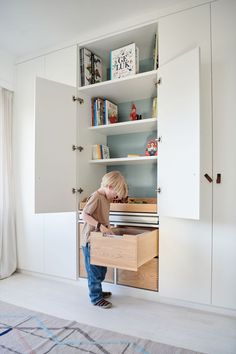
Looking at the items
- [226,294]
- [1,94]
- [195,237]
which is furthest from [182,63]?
[1,94]

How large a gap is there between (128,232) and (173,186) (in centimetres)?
57

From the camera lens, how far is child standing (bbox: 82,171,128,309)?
1.80 metres

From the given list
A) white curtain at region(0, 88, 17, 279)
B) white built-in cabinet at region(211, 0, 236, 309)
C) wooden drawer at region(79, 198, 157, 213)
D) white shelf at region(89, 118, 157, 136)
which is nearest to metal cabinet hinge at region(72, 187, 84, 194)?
wooden drawer at region(79, 198, 157, 213)

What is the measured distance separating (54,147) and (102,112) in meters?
0.62

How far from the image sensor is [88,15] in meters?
1.96

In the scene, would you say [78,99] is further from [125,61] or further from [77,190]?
[77,190]

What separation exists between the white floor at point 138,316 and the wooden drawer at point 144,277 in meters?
0.11

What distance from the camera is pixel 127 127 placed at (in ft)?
7.41

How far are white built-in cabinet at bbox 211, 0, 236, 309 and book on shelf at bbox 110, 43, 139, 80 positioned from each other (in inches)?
24.5

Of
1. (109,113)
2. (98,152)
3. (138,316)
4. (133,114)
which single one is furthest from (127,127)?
(138,316)

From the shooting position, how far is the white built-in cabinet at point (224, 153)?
1659mm

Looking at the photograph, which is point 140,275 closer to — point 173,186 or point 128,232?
point 128,232

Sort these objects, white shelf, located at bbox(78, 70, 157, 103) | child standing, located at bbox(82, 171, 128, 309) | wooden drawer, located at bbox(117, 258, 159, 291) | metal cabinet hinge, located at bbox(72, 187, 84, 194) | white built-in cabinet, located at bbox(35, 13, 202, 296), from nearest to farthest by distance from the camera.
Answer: white built-in cabinet, located at bbox(35, 13, 202, 296), child standing, located at bbox(82, 171, 128, 309), wooden drawer, located at bbox(117, 258, 159, 291), white shelf, located at bbox(78, 70, 157, 103), metal cabinet hinge, located at bbox(72, 187, 84, 194)

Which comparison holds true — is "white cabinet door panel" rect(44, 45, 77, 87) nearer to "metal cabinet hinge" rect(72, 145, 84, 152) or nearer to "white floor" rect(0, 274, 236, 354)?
"metal cabinet hinge" rect(72, 145, 84, 152)
